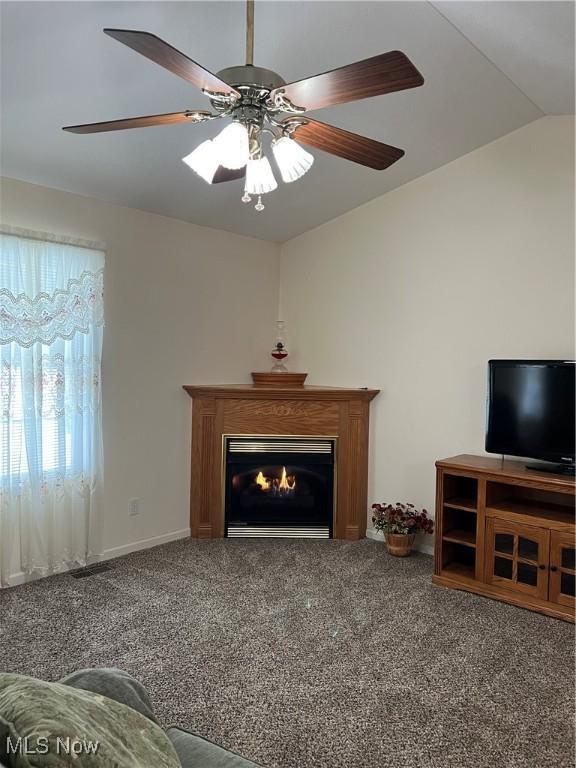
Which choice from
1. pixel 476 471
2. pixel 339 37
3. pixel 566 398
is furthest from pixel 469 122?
pixel 476 471

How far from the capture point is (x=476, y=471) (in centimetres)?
338

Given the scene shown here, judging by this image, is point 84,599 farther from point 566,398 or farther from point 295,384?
point 566,398

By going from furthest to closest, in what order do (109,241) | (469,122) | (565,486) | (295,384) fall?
1. (295,384)
2. (109,241)
3. (469,122)
4. (565,486)

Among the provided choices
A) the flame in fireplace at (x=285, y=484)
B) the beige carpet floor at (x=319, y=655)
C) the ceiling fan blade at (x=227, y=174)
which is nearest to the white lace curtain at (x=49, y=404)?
the beige carpet floor at (x=319, y=655)

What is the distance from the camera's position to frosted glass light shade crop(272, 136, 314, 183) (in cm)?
190

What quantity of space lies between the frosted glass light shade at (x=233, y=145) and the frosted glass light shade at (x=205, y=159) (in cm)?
4

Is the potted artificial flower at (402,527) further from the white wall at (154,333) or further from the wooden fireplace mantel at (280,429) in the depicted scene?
the white wall at (154,333)

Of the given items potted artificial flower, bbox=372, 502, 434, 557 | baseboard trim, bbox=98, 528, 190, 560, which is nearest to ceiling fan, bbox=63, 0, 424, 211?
potted artificial flower, bbox=372, 502, 434, 557

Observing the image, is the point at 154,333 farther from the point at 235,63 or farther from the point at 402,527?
the point at 402,527

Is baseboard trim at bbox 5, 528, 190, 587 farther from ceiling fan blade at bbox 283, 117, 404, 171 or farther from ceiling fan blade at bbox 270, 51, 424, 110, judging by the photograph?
ceiling fan blade at bbox 270, 51, 424, 110

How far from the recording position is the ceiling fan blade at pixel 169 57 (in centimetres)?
144

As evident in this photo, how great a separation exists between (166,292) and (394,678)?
2994mm

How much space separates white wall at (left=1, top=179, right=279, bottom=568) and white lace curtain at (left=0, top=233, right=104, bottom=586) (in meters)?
0.17

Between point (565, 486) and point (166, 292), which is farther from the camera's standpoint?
point (166, 292)
